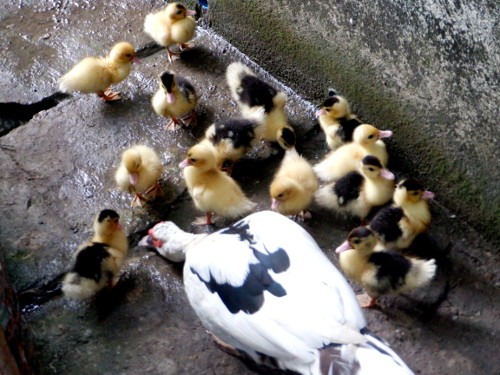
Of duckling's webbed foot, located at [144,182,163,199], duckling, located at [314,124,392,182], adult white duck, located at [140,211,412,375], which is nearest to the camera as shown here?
adult white duck, located at [140,211,412,375]

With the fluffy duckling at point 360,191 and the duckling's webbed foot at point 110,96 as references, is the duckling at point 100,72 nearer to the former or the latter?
the duckling's webbed foot at point 110,96

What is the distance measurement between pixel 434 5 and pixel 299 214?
120cm

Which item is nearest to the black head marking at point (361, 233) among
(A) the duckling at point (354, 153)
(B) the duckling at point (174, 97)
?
(A) the duckling at point (354, 153)

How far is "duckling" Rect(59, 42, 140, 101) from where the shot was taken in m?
4.16

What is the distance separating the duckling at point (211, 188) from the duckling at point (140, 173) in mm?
206

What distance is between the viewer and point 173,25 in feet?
14.6

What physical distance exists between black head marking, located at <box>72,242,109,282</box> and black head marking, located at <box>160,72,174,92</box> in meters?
1.07

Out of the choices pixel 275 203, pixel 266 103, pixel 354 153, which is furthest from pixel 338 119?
pixel 275 203

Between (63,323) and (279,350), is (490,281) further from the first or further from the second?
(63,323)

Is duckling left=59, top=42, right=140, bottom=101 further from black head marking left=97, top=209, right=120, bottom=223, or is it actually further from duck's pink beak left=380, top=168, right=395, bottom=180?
duck's pink beak left=380, top=168, right=395, bottom=180

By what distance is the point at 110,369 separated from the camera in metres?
3.00

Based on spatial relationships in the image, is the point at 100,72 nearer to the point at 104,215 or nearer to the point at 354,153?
the point at 104,215

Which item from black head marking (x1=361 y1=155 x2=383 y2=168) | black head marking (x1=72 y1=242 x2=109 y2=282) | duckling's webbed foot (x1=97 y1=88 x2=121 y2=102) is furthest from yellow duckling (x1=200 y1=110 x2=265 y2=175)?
black head marking (x1=72 y1=242 x2=109 y2=282)

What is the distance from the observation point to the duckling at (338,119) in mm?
3807
